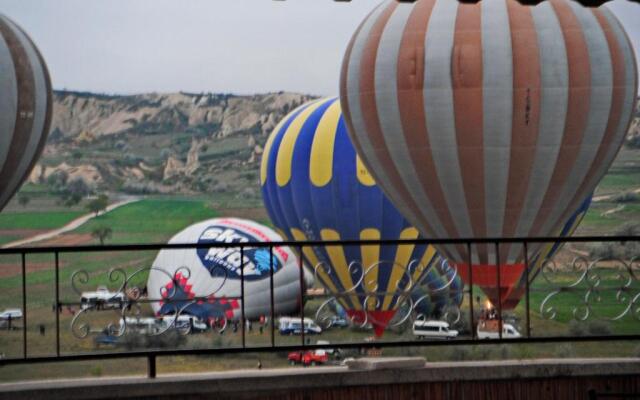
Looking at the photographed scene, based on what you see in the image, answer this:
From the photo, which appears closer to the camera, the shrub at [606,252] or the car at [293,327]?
the car at [293,327]

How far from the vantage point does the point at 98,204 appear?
54750 mm

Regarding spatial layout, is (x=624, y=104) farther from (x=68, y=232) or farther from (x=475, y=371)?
(x=68, y=232)

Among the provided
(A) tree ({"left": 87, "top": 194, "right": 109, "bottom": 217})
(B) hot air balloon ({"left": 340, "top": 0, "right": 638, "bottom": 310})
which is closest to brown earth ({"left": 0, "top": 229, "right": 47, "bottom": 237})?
(A) tree ({"left": 87, "top": 194, "right": 109, "bottom": 217})

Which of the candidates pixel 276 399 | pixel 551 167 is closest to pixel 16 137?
pixel 551 167

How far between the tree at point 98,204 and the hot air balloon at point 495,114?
3313 cm

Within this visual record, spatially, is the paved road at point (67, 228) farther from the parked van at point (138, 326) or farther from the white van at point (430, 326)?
the parked van at point (138, 326)

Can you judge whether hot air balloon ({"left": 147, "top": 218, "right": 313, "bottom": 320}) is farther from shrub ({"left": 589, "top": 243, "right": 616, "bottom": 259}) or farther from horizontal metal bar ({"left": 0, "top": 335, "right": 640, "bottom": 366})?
horizontal metal bar ({"left": 0, "top": 335, "right": 640, "bottom": 366})

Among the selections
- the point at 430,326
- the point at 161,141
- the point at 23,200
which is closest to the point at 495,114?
the point at 430,326

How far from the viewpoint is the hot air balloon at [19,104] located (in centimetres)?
1953

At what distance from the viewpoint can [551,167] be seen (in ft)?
71.1

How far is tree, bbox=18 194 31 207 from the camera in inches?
2048

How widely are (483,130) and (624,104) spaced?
264 cm

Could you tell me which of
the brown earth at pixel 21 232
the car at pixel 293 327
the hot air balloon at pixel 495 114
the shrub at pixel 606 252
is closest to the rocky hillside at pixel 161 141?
the brown earth at pixel 21 232

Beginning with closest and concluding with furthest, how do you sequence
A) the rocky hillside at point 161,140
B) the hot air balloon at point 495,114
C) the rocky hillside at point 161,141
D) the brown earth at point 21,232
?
the hot air balloon at point 495,114
the brown earth at point 21,232
the rocky hillside at point 161,141
the rocky hillside at point 161,140
